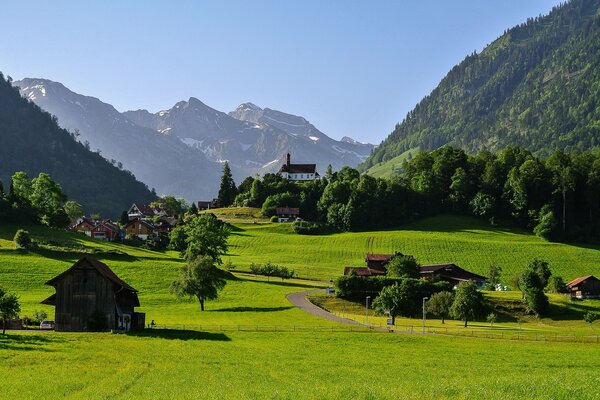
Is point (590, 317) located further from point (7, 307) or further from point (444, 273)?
point (7, 307)

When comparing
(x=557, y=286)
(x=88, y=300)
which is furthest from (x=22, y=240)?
(x=557, y=286)

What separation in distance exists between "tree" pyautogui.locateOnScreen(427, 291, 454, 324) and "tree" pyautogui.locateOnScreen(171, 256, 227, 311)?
2956cm

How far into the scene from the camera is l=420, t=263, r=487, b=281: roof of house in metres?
124

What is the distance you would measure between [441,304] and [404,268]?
21.8m

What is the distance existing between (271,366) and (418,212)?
5922 inches

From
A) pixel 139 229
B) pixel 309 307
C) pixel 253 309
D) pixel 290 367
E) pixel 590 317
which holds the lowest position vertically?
pixel 290 367

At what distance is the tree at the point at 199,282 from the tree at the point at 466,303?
31.6 m

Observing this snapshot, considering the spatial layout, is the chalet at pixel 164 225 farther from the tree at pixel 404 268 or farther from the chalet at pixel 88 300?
the chalet at pixel 88 300

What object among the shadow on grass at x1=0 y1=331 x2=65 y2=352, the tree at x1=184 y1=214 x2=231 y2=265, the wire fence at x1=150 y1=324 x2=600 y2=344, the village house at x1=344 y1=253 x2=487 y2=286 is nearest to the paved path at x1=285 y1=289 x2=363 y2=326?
the wire fence at x1=150 y1=324 x2=600 y2=344

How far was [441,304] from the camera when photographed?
97625 mm

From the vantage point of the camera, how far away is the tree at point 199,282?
93.2 metres

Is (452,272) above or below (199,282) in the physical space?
above

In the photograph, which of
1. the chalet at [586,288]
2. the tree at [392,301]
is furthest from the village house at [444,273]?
the tree at [392,301]

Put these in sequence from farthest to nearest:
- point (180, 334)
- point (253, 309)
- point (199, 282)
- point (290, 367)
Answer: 1. point (199, 282)
2. point (253, 309)
3. point (180, 334)
4. point (290, 367)
